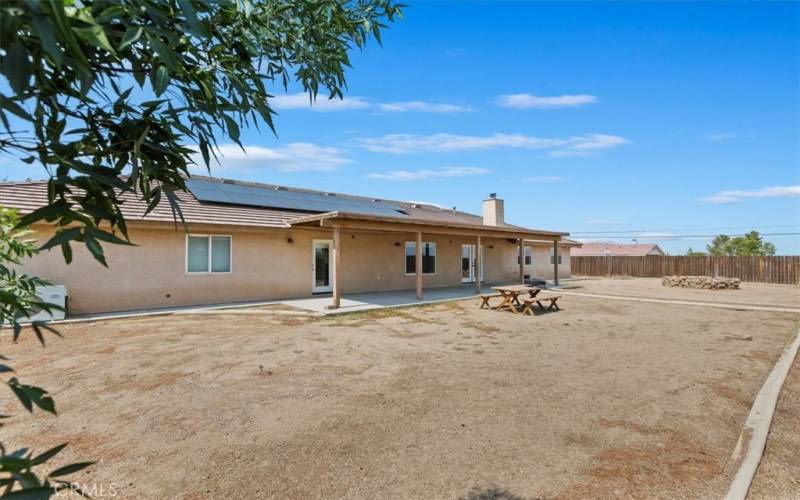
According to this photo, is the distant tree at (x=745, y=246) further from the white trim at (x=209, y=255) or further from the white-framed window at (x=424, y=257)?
the white trim at (x=209, y=255)

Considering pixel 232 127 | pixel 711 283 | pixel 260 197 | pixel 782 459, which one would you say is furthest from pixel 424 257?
pixel 232 127

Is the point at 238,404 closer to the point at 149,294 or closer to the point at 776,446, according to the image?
the point at 776,446

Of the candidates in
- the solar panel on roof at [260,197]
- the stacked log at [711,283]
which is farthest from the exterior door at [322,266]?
the stacked log at [711,283]

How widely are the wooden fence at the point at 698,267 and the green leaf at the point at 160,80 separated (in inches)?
1236

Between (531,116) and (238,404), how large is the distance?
48.0ft

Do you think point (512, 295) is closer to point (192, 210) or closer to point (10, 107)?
point (192, 210)

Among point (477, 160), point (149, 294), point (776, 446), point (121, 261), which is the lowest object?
point (776, 446)

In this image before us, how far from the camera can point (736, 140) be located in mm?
19125

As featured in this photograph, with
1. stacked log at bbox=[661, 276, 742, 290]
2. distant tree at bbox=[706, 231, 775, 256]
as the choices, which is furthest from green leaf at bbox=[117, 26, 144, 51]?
distant tree at bbox=[706, 231, 775, 256]

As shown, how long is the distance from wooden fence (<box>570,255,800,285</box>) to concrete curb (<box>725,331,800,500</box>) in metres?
23.9

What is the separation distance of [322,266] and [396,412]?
412 inches

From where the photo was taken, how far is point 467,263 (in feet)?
62.4

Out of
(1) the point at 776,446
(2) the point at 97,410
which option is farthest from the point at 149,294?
(1) the point at 776,446

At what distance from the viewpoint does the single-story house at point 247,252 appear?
32.6 feet
